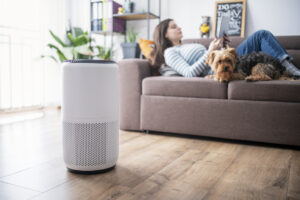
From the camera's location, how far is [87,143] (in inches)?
47.3

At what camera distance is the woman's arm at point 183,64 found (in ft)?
7.07

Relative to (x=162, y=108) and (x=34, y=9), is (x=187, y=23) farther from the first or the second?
(x=34, y=9)

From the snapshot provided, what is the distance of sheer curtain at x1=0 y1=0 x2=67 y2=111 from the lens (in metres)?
3.22

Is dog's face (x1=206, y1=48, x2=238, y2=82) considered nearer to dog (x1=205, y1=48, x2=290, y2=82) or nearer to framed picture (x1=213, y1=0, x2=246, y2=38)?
dog (x1=205, y1=48, x2=290, y2=82)

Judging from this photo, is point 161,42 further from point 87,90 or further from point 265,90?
point 87,90

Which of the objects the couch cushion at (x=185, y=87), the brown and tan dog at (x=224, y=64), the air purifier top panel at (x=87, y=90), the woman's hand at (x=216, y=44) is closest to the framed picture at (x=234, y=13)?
the woman's hand at (x=216, y=44)

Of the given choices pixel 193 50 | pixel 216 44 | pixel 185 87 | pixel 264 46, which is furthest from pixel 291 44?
pixel 185 87

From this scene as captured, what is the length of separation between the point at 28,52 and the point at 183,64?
2350 mm

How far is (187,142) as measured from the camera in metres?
1.89

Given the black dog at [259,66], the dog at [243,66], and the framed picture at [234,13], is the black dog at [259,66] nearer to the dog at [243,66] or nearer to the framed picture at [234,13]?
the dog at [243,66]

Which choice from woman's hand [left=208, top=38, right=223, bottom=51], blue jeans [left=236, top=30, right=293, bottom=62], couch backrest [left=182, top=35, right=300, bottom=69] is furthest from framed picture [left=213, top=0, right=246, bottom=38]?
woman's hand [left=208, top=38, right=223, bottom=51]

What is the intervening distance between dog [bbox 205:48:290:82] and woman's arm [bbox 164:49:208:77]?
0.10 m

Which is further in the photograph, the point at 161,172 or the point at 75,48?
the point at 75,48

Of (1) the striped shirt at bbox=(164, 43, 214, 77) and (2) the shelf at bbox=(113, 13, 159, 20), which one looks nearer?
(1) the striped shirt at bbox=(164, 43, 214, 77)
